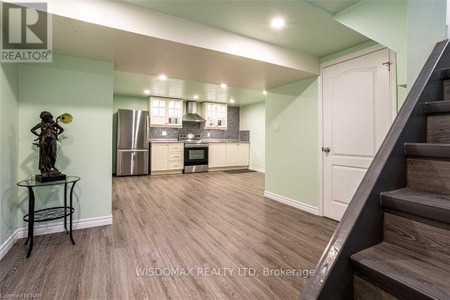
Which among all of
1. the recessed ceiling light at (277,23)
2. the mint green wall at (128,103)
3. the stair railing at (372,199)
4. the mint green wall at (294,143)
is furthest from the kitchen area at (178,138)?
the stair railing at (372,199)

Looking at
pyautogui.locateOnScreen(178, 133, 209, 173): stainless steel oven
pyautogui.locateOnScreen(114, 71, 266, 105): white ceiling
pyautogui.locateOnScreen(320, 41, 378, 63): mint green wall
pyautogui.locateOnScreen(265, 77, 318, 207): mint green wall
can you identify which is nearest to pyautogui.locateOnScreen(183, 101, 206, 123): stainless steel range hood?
pyautogui.locateOnScreen(114, 71, 266, 105): white ceiling

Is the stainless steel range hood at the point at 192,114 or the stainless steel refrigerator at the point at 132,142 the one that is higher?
the stainless steel range hood at the point at 192,114

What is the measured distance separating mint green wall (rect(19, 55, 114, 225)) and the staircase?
8.78 feet

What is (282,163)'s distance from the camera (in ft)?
11.9

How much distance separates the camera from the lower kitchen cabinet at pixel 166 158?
5.97 metres

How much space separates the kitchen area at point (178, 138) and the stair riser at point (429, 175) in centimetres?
569

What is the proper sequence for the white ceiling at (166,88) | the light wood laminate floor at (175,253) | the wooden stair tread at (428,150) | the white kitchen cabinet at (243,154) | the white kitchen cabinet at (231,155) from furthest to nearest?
the white kitchen cabinet at (243,154) < the white kitchen cabinet at (231,155) < the white ceiling at (166,88) < the light wood laminate floor at (175,253) < the wooden stair tread at (428,150)

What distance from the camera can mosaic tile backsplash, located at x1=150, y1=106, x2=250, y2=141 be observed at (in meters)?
6.71

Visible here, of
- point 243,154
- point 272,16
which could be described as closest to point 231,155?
point 243,154

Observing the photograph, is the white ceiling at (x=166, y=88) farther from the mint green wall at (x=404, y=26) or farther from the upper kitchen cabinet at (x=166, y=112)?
the mint green wall at (x=404, y=26)

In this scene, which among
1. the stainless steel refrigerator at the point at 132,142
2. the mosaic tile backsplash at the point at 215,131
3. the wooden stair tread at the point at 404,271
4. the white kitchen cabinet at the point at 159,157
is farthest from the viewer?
the mosaic tile backsplash at the point at 215,131

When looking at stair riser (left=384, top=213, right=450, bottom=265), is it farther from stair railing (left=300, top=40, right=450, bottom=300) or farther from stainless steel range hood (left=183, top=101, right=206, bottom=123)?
stainless steel range hood (left=183, top=101, right=206, bottom=123)

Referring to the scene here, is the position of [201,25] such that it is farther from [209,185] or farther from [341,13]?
[209,185]

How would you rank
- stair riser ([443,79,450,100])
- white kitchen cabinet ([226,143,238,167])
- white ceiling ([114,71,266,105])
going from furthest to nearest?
1. white kitchen cabinet ([226,143,238,167])
2. white ceiling ([114,71,266,105])
3. stair riser ([443,79,450,100])
